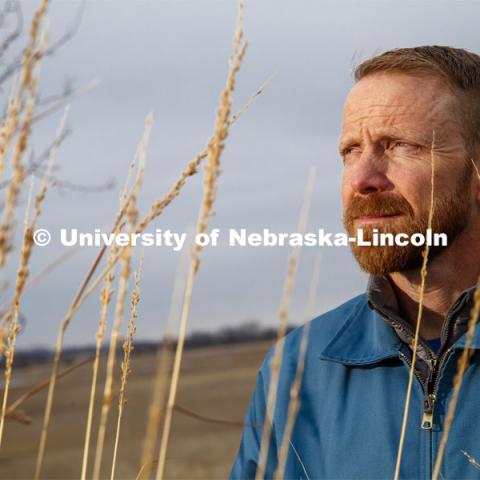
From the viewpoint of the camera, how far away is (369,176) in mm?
2256

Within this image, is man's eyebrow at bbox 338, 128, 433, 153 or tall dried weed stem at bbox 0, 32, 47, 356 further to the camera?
man's eyebrow at bbox 338, 128, 433, 153

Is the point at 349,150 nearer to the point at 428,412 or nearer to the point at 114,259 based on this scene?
the point at 428,412

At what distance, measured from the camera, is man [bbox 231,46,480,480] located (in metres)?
2.02

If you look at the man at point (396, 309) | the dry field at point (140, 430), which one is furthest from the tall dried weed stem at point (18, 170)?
the dry field at point (140, 430)

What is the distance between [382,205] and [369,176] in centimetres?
10

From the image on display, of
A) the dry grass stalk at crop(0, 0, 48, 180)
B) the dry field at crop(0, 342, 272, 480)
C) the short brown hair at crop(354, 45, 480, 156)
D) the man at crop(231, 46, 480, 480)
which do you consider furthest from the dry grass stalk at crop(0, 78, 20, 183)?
the dry field at crop(0, 342, 272, 480)

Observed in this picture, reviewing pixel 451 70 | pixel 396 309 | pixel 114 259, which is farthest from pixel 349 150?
pixel 114 259

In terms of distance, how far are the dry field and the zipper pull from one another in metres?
3.79

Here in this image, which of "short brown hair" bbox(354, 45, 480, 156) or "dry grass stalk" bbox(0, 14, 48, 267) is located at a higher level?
"short brown hair" bbox(354, 45, 480, 156)

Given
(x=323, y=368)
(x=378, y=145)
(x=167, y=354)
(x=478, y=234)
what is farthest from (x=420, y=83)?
(x=167, y=354)

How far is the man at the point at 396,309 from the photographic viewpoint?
6.64 feet

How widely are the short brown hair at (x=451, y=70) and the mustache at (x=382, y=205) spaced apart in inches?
14.9

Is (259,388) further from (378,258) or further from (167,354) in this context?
(167,354)

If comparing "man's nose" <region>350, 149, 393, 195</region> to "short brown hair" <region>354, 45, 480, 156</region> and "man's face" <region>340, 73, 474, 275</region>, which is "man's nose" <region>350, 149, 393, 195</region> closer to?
"man's face" <region>340, 73, 474, 275</region>
